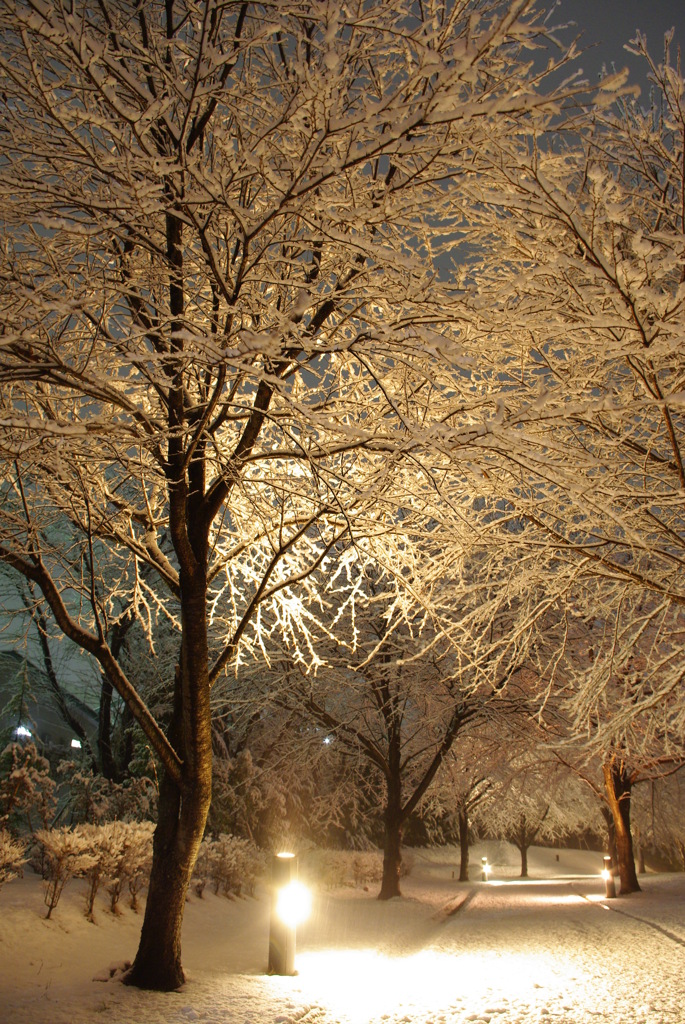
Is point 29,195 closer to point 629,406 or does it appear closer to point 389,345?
point 389,345

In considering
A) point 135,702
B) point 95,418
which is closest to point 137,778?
point 135,702

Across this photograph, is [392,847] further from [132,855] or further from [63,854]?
[63,854]

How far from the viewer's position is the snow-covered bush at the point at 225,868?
995 cm

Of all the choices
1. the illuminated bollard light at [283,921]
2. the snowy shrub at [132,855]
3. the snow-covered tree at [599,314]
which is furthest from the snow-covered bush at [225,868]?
the snow-covered tree at [599,314]

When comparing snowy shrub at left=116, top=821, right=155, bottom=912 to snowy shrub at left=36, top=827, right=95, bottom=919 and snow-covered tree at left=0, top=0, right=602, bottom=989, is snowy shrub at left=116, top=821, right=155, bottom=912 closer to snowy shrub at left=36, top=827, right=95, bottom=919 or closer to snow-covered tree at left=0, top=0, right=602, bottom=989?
snowy shrub at left=36, top=827, right=95, bottom=919

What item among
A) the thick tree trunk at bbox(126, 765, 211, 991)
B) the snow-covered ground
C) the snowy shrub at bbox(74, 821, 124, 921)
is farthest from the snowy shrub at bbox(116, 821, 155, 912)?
the thick tree trunk at bbox(126, 765, 211, 991)

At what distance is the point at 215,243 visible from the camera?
406 centimetres

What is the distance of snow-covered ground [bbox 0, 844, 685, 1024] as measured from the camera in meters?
3.91

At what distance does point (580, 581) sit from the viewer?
4824 mm

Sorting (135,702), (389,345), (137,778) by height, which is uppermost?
(389,345)

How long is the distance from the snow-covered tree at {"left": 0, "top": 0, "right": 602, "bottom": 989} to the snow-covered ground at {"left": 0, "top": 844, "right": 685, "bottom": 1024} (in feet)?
2.32

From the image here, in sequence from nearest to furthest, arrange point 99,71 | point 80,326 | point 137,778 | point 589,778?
point 99,71 → point 80,326 → point 137,778 → point 589,778

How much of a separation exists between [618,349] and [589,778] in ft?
43.0

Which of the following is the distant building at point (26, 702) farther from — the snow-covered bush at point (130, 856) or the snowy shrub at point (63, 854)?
the snowy shrub at point (63, 854)
